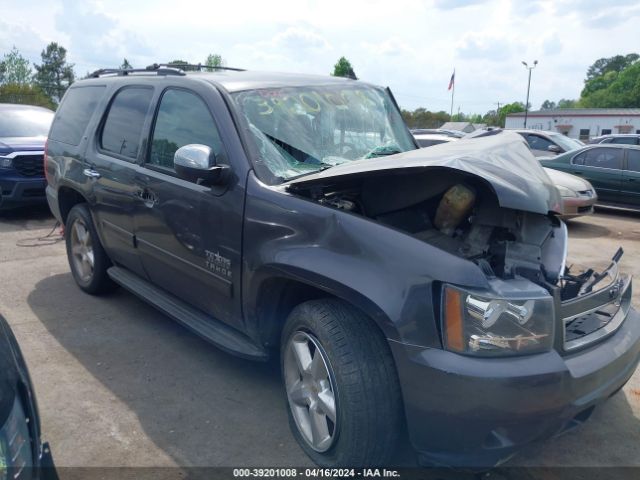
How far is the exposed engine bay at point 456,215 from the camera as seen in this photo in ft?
9.71

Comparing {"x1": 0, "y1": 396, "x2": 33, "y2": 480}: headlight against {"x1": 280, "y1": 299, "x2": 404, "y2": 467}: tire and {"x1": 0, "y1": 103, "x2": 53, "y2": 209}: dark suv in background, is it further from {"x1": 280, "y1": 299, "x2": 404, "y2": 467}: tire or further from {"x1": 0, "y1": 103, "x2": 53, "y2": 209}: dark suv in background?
{"x1": 0, "y1": 103, "x2": 53, "y2": 209}: dark suv in background

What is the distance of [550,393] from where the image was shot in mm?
2283

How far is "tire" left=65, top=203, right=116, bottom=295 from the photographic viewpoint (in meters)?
4.91

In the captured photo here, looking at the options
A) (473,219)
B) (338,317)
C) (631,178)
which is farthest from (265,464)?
(631,178)

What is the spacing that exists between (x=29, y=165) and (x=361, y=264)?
25.5ft

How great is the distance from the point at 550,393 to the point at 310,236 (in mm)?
1237

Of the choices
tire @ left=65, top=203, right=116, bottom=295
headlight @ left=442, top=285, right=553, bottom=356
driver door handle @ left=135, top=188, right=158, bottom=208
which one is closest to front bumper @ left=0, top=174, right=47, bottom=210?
tire @ left=65, top=203, right=116, bottom=295

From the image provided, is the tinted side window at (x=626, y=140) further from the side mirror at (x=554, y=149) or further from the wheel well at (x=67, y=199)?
the wheel well at (x=67, y=199)

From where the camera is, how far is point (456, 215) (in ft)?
9.96

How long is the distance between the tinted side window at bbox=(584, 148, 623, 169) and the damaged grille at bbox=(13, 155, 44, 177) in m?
9.81

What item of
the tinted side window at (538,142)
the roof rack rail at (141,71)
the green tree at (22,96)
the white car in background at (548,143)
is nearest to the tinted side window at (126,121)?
the roof rack rail at (141,71)

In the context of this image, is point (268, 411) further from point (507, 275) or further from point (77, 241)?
point (77, 241)

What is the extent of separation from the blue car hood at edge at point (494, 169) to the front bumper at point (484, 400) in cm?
72

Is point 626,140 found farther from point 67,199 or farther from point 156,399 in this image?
point 156,399
